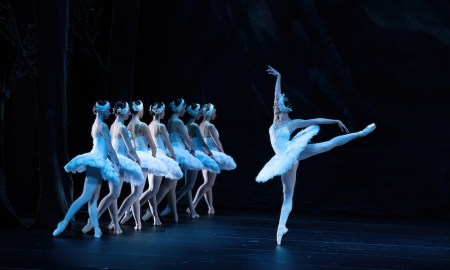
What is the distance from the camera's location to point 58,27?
10039 millimetres

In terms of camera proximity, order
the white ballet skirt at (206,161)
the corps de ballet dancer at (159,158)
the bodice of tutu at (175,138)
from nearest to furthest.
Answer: the corps de ballet dancer at (159,158), the bodice of tutu at (175,138), the white ballet skirt at (206,161)

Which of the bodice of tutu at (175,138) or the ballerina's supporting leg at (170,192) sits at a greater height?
the bodice of tutu at (175,138)

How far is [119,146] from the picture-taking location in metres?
9.84

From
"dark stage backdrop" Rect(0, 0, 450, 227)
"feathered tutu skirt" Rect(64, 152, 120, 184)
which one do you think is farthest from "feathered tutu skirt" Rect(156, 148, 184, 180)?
"dark stage backdrop" Rect(0, 0, 450, 227)

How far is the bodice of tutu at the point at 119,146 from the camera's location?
9.82 metres

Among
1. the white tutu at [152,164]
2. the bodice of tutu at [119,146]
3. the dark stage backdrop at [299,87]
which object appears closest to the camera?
the bodice of tutu at [119,146]

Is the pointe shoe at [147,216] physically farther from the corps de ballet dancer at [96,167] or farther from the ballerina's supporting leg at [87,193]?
the ballerina's supporting leg at [87,193]

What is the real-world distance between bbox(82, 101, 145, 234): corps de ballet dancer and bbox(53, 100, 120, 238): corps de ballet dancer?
0.90ft

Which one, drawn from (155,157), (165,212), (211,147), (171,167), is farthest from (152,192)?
(211,147)

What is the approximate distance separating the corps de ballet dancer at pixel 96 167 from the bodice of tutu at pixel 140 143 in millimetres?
1274

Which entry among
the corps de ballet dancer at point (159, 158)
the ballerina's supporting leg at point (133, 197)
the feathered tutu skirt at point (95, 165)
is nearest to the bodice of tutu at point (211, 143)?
the corps de ballet dancer at point (159, 158)

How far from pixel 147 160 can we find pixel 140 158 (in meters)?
0.10

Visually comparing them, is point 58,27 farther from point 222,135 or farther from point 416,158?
point 416,158

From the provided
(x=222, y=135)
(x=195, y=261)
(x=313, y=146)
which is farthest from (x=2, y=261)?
(x=222, y=135)
